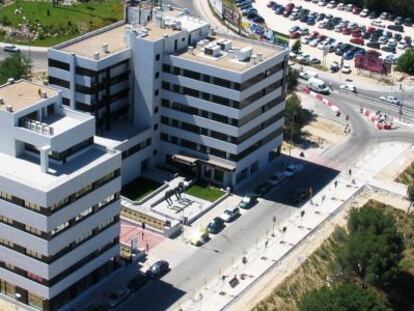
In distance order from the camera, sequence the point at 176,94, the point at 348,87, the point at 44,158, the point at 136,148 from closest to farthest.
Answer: the point at 44,158
the point at 136,148
the point at 176,94
the point at 348,87

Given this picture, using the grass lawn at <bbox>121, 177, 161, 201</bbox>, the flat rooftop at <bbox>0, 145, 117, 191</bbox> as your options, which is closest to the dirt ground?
the grass lawn at <bbox>121, 177, 161, 201</bbox>

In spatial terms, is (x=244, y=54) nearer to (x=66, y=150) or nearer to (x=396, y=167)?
(x=396, y=167)

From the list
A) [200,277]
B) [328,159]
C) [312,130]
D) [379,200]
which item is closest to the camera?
[200,277]

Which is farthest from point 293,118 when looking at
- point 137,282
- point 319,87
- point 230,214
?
point 137,282

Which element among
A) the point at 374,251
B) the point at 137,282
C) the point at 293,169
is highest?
the point at 374,251

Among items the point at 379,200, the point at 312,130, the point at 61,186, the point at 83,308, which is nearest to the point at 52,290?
the point at 83,308

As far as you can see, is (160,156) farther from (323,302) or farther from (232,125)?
(323,302)

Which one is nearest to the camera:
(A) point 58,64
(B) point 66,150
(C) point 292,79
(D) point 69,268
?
(D) point 69,268

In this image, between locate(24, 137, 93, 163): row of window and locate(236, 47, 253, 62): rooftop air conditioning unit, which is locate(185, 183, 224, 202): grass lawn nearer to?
locate(236, 47, 253, 62): rooftop air conditioning unit
